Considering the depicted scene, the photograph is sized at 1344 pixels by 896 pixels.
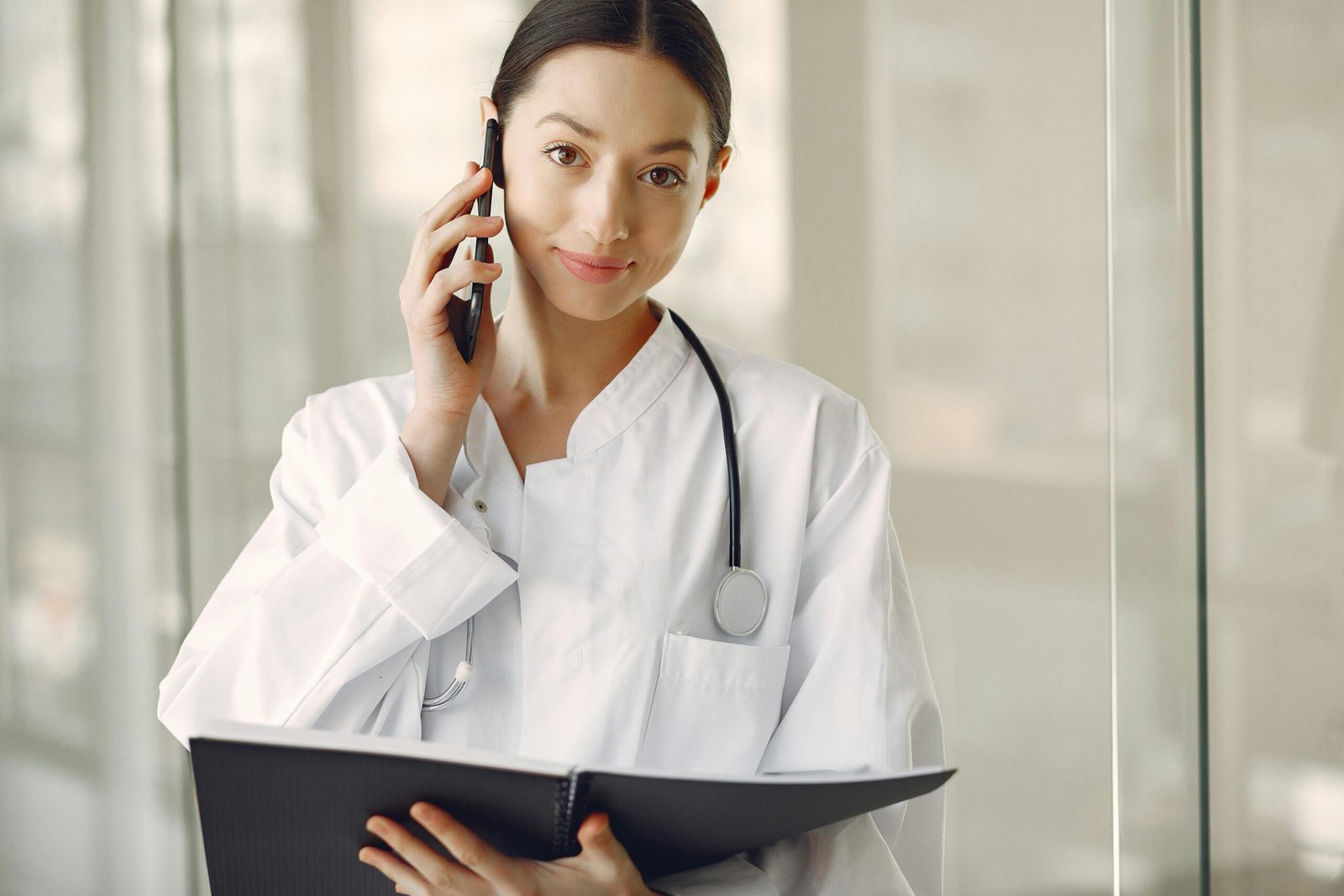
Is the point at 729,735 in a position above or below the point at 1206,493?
below

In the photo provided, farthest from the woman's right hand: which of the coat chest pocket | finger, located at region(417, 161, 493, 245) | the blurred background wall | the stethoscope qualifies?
the blurred background wall

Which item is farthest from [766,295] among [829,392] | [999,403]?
[829,392]

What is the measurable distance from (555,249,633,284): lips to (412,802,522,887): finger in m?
0.55

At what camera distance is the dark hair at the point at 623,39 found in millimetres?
1193

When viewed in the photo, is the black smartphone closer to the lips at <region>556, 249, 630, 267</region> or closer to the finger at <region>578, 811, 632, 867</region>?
the lips at <region>556, 249, 630, 267</region>

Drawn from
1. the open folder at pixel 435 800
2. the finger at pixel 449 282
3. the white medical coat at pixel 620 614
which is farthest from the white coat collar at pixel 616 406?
the open folder at pixel 435 800

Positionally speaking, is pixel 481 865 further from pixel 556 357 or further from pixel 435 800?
pixel 556 357

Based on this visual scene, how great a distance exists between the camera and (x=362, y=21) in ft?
7.80

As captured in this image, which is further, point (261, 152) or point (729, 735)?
point (261, 152)

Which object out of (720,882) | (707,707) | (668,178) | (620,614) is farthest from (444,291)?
(720,882)

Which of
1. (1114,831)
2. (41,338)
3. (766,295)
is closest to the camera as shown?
(1114,831)

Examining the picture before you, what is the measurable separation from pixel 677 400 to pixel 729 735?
0.37 meters

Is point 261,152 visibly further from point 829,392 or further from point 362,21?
point 829,392

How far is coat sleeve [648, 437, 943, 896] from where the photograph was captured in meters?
1.15
